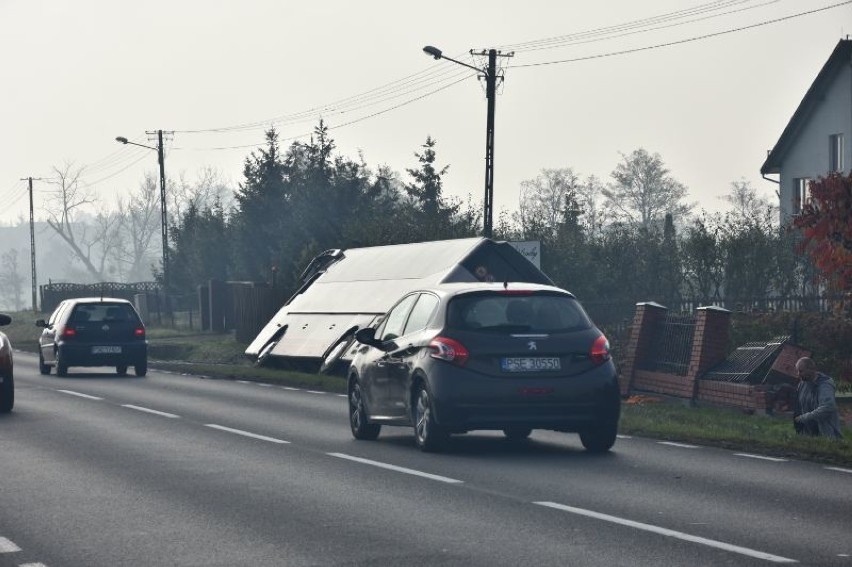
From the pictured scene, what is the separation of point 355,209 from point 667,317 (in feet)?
147

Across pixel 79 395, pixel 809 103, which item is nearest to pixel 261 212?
pixel 809 103

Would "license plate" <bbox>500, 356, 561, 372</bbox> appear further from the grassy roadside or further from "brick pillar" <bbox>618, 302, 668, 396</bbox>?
"brick pillar" <bbox>618, 302, 668, 396</bbox>

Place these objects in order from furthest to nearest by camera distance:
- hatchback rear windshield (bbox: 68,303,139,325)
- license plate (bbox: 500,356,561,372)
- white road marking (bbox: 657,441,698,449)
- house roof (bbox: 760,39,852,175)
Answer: house roof (bbox: 760,39,852,175) → hatchback rear windshield (bbox: 68,303,139,325) → white road marking (bbox: 657,441,698,449) → license plate (bbox: 500,356,561,372)

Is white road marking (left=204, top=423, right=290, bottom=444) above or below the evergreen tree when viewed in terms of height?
below

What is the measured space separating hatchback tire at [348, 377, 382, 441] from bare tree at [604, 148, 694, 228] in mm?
91416

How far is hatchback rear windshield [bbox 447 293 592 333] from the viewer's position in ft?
46.1

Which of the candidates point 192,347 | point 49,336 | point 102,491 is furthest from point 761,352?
point 192,347

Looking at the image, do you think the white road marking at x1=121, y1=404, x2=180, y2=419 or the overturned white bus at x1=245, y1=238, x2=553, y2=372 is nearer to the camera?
the white road marking at x1=121, y1=404, x2=180, y2=419

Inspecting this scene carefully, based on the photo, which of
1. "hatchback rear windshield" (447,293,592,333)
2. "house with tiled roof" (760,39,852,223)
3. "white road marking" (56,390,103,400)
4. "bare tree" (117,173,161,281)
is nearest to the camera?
"hatchback rear windshield" (447,293,592,333)

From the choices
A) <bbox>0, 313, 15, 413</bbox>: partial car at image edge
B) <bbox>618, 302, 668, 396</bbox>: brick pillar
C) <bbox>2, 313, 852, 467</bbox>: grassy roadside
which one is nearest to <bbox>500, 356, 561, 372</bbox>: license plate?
<bbox>2, 313, 852, 467</bbox>: grassy roadside

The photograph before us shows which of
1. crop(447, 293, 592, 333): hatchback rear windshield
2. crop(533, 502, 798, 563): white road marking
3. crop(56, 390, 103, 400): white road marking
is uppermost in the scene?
crop(447, 293, 592, 333): hatchback rear windshield

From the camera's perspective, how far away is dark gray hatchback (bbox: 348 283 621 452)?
44.8 feet

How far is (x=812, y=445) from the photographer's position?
14.2 metres

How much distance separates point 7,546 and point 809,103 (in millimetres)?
43370
